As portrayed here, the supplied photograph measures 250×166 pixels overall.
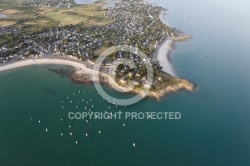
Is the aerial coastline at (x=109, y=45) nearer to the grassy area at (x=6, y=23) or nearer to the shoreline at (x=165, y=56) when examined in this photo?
the shoreline at (x=165, y=56)

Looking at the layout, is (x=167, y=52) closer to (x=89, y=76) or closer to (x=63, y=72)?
(x=89, y=76)

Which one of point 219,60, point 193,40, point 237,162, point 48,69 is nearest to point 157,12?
point 193,40

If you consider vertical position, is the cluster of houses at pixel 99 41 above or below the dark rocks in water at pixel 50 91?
above

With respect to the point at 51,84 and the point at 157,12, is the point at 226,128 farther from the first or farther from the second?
the point at 157,12

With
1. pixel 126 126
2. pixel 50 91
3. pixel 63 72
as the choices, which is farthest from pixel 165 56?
pixel 50 91

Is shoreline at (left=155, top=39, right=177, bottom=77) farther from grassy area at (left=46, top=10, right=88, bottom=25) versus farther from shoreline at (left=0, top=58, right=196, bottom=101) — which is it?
grassy area at (left=46, top=10, right=88, bottom=25)

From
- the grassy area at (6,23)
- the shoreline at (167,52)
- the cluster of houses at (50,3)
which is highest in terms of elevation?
the shoreline at (167,52)

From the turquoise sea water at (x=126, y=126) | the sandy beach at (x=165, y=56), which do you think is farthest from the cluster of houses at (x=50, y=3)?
the turquoise sea water at (x=126, y=126)

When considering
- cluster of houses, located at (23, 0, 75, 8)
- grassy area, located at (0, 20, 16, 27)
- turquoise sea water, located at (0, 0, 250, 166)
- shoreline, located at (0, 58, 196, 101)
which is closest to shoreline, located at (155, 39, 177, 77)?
turquoise sea water, located at (0, 0, 250, 166)

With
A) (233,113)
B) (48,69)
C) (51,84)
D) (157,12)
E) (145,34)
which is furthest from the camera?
(157,12)
